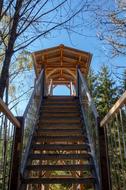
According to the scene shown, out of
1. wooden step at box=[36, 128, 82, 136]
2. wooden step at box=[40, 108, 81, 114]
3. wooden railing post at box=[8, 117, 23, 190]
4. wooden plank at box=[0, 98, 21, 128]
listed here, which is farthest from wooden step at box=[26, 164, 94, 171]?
wooden step at box=[40, 108, 81, 114]

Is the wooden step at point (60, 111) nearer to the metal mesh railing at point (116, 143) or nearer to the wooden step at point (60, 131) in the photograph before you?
the wooden step at point (60, 131)

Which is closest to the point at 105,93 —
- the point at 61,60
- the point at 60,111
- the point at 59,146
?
the point at 61,60

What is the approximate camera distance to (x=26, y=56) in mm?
11953

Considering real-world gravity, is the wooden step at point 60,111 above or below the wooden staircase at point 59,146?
above

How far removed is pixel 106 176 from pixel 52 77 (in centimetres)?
972

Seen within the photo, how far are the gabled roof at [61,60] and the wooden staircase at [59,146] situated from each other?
2319 millimetres

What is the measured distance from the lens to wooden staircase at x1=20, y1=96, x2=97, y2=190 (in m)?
3.93

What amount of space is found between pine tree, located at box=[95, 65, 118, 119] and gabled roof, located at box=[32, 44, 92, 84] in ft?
24.1

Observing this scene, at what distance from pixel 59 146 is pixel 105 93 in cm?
1555

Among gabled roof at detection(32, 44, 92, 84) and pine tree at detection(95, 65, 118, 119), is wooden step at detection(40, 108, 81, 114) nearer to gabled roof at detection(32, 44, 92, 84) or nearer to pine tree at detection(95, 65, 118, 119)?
gabled roof at detection(32, 44, 92, 84)

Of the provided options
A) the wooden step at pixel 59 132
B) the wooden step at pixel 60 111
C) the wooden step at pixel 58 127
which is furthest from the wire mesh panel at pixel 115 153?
the wooden step at pixel 60 111

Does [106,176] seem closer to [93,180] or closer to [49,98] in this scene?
[93,180]

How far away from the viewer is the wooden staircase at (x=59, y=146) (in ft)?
12.9

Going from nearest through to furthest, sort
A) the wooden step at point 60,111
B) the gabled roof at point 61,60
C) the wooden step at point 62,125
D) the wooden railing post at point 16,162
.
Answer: the wooden railing post at point 16,162 → the wooden step at point 62,125 → the wooden step at point 60,111 → the gabled roof at point 61,60
